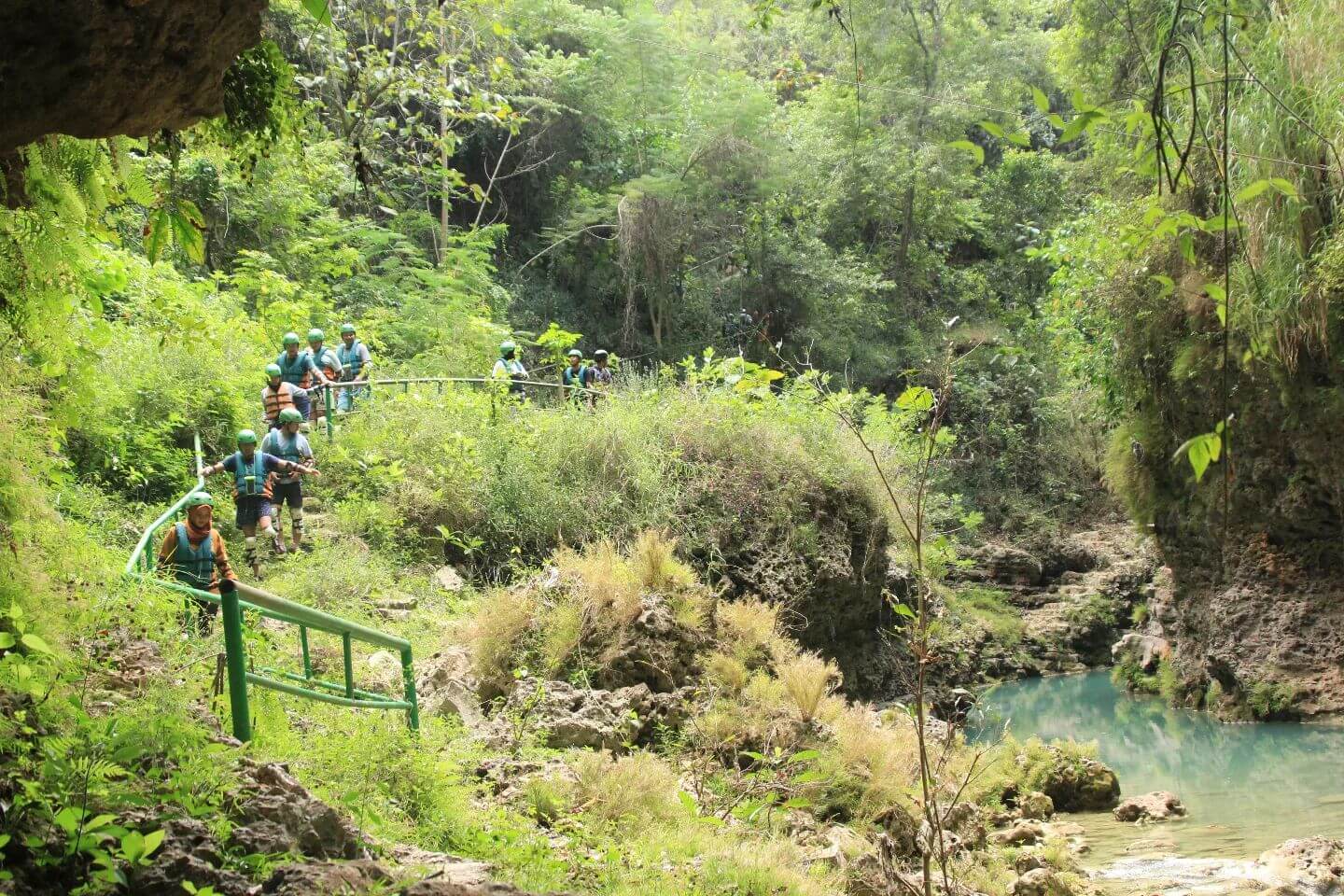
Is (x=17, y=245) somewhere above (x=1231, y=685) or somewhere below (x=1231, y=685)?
above

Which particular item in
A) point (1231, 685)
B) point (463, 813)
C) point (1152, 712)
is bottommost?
point (1152, 712)

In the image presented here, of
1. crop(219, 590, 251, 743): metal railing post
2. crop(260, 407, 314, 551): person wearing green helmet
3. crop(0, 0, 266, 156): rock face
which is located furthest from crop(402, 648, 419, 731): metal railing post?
crop(260, 407, 314, 551): person wearing green helmet

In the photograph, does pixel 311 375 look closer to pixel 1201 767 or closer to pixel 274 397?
pixel 274 397

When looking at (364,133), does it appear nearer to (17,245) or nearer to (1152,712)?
(17,245)

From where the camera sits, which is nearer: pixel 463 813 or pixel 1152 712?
pixel 463 813


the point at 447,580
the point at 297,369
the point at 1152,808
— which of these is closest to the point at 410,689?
the point at 447,580

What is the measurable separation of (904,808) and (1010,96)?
81.9 feet

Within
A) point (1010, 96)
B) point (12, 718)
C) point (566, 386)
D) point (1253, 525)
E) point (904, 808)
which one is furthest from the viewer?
point (1010, 96)

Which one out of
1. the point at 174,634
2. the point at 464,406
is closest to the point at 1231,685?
the point at 464,406

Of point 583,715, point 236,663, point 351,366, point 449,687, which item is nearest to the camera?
point 236,663

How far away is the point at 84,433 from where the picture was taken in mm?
12531

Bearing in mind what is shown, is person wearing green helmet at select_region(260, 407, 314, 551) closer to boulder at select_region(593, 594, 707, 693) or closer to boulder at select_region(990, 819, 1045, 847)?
boulder at select_region(593, 594, 707, 693)

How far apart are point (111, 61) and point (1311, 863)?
929cm

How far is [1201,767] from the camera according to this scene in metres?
13.2
